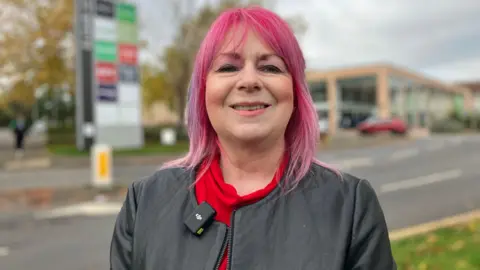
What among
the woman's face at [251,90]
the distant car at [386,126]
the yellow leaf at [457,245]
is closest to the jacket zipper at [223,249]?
the woman's face at [251,90]

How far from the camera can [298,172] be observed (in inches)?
54.8

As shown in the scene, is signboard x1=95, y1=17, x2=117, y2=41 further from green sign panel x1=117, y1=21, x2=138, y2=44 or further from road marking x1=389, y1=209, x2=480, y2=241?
road marking x1=389, y1=209, x2=480, y2=241

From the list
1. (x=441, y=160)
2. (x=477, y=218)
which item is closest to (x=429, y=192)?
(x=477, y=218)

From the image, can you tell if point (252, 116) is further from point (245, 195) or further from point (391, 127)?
point (391, 127)

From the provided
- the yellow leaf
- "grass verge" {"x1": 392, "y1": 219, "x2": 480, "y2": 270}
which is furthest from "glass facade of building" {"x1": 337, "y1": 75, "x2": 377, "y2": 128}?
the yellow leaf

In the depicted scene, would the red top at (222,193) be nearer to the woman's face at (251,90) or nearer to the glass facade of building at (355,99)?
the woman's face at (251,90)

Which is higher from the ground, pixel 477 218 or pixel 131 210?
pixel 131 210

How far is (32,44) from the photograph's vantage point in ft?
71.9

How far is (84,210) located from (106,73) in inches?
424

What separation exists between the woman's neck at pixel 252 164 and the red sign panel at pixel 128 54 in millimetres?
17926

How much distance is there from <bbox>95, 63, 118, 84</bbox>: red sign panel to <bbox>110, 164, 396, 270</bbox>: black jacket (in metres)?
17.2

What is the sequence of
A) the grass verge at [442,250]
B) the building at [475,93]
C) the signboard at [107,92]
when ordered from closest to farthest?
1. the grass verge at [442,250]
2. the signboard at [107,92]
3. the building at [475,93]

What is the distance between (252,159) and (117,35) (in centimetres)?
1808

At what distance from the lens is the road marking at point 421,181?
383 inches
